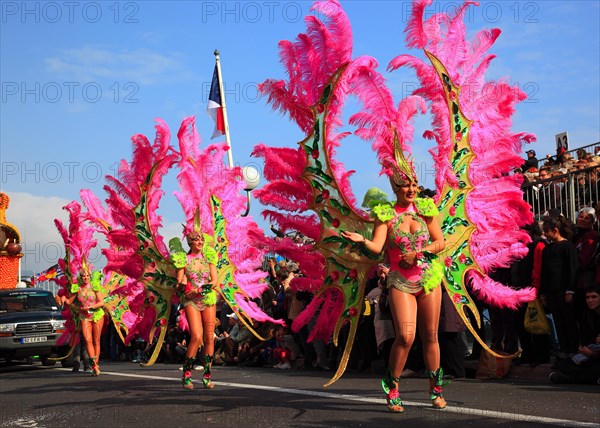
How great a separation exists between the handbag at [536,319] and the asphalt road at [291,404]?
31.4 inches

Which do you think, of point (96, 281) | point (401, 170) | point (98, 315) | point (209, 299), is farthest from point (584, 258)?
point (98, 315)

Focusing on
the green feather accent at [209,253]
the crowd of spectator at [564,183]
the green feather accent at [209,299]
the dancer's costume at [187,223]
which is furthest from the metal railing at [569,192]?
the green feather accent at [209,299]

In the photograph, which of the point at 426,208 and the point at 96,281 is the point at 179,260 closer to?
the point at 426,208

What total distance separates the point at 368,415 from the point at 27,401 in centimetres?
506

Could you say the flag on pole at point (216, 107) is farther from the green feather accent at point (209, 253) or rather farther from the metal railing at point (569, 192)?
the green feather accent at point (209, 253)

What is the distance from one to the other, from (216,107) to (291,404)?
17.2 meters

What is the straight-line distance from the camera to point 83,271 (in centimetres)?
1552

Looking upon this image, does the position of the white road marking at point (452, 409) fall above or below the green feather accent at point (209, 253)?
below

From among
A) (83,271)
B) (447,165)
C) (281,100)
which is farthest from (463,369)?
(83,271)

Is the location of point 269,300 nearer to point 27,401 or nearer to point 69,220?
point 69,220

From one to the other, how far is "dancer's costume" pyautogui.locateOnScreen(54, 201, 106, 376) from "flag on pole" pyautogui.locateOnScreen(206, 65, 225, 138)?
864 centimetres

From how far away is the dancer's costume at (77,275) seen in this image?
15461mm

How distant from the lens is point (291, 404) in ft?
28.5

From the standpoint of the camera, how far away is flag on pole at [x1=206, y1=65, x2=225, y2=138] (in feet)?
80.9
